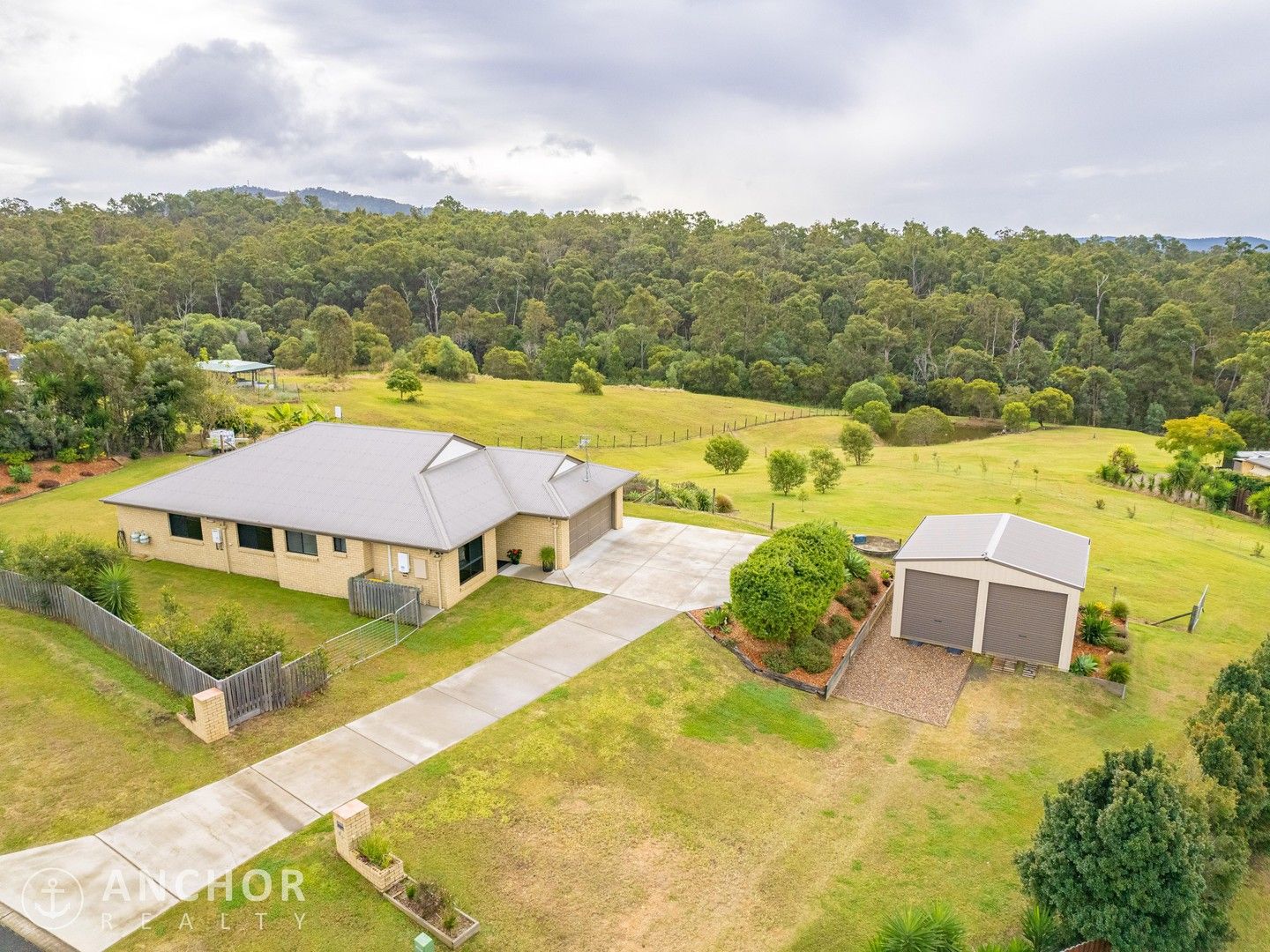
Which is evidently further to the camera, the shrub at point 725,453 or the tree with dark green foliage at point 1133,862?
the shrub at point 725,453

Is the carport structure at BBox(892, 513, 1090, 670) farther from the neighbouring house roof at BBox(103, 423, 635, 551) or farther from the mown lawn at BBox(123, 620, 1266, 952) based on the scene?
the neighbouring house roof at BBox(103, 423, 635, 551)

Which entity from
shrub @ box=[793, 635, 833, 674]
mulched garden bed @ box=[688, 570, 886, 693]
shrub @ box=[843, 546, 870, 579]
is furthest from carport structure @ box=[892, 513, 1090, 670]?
shrub @ box=[793, 635, 833, 674]

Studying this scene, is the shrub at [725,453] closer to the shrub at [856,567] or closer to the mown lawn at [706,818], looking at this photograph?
the shrub at [856,567]

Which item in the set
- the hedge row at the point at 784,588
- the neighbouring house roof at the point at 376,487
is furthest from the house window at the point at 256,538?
the hedge row at the point at 784,588

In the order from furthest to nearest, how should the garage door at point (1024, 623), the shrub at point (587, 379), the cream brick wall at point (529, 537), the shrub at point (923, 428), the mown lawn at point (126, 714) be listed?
the shrub at point (587, 379) < the shrub at point (923, 428) < the cream brick wall at point (529, 537) < the garage door at point (1024, 623) < the mown lawn at point (126, 714)

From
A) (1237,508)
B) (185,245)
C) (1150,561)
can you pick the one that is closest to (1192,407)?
(1237,508)

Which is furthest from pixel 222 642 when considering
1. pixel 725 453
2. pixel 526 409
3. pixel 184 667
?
pixel 526 409

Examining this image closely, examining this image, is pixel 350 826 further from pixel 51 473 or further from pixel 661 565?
pixel 51 473
